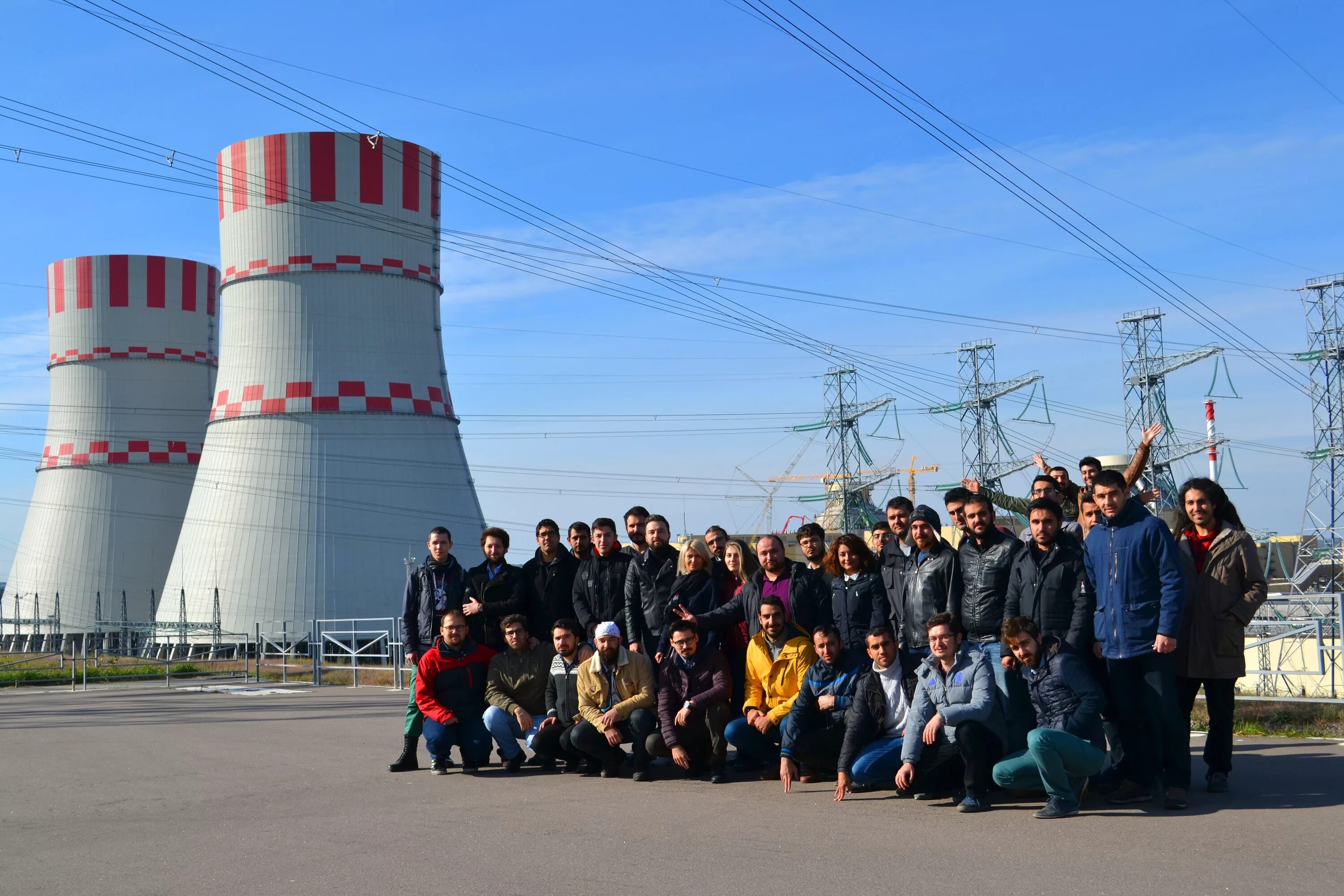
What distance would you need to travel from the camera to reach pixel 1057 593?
583cm

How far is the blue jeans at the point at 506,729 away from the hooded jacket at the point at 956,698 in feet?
8.05

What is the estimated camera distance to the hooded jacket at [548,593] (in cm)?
783

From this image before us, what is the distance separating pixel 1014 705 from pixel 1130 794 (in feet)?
2.13

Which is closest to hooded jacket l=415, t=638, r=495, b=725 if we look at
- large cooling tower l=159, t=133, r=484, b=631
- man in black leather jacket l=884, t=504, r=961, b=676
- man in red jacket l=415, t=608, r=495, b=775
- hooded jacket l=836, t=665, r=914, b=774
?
man in red jacket l=415, t=608, r=495, b=775

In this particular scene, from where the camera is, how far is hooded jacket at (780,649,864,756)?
242 inches

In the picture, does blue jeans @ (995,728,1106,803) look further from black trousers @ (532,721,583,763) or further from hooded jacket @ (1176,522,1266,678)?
black trousers @ (532,721,583,763)

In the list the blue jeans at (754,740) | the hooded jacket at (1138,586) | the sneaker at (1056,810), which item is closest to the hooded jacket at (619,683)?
the blue jeans at (754,740)

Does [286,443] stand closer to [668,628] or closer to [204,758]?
[204,758]

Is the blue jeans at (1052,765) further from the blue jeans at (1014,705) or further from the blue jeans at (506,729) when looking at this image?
the blue jeans at (506,729)

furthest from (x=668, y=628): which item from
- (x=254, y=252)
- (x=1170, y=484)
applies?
(x=1170, y=484)

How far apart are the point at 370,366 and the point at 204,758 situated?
1488 centimetres

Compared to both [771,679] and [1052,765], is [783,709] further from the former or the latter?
[1052,765]

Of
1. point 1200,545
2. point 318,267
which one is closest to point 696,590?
point 1200,545

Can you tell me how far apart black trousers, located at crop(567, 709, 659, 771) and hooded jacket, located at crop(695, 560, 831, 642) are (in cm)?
66
